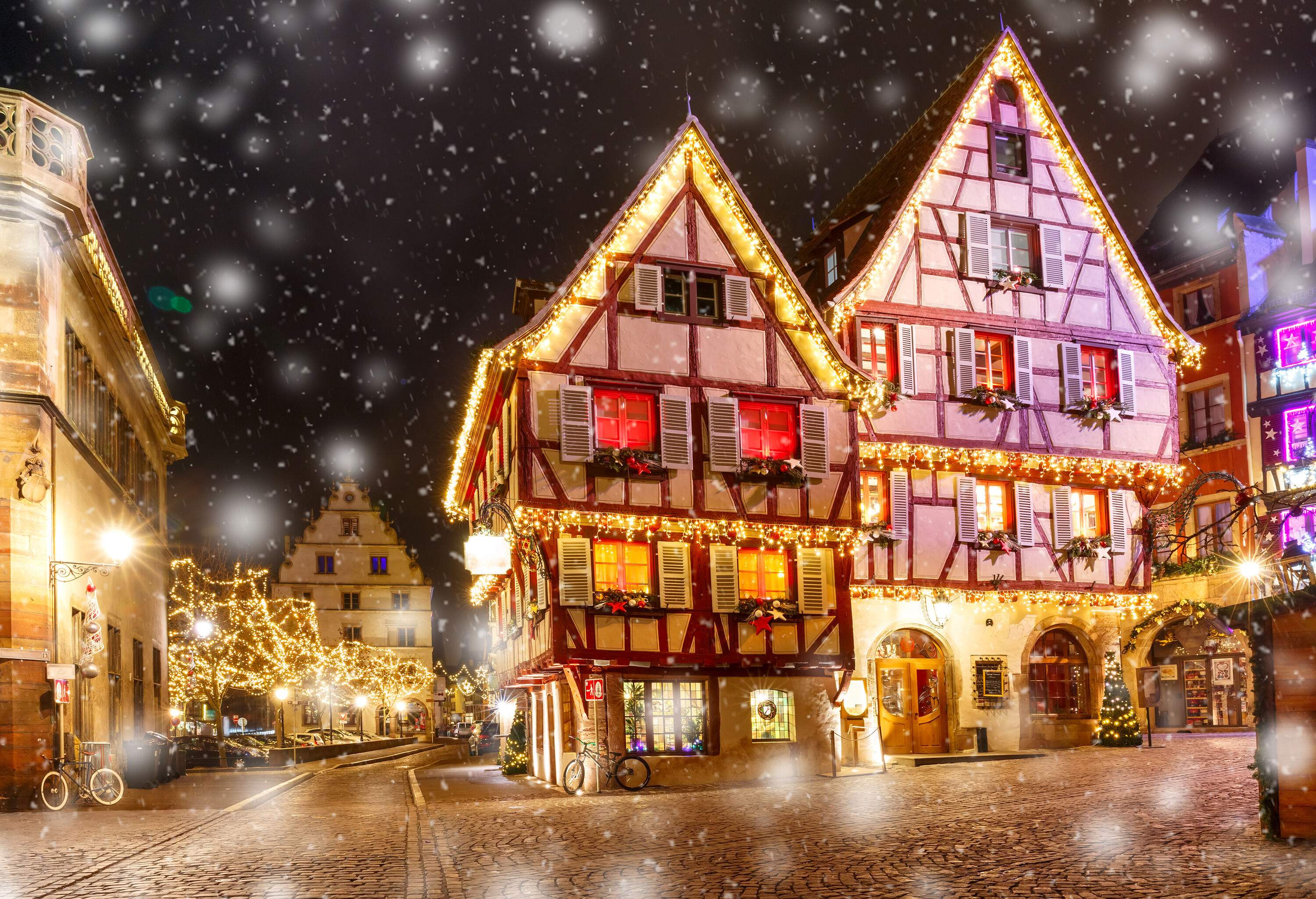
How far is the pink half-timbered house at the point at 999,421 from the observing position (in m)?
28.2

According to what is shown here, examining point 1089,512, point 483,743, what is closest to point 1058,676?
point 1089,512

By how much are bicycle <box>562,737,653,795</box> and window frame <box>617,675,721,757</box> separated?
545mm

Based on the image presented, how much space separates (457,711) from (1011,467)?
69522mm

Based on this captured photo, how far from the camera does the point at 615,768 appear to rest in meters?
23.6

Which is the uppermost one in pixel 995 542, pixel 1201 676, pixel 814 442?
pixel 814 442

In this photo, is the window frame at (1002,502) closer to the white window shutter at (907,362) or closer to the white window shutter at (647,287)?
the white window shutter at (907,362)

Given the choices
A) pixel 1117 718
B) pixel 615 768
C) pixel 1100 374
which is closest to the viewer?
pixel 615 768

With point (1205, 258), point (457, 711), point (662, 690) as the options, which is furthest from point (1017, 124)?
point (457, 711)

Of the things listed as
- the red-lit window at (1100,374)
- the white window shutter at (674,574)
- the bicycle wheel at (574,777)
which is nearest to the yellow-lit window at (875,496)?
the white window shutter at (674,574)

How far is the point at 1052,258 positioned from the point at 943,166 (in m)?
3.38

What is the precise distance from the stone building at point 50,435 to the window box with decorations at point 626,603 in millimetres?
8469

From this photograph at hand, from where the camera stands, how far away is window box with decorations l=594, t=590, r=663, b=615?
24156mm

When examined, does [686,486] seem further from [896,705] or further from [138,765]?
[138,765]

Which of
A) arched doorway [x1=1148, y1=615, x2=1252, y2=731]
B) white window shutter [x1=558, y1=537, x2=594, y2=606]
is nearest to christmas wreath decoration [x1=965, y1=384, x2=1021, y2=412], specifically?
arched doorway [x1=1148, y1=615, x2=1252, y2=731]
